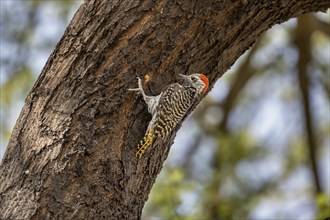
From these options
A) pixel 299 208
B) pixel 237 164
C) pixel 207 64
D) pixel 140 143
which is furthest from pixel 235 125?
pixel 140 143

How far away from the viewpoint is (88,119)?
143 inches

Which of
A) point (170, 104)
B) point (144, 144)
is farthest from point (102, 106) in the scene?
point (170, 104)

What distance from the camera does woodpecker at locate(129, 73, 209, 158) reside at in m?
3.79

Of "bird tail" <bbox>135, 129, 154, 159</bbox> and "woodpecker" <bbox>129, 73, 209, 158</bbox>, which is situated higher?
"woodpecker" <bbox>129, 73, 209, 158</bbox>

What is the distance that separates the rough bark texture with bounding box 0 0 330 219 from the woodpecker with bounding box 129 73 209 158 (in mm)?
48

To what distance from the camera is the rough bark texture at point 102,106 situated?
137 inches

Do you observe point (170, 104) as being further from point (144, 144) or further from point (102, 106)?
point (102, 106)

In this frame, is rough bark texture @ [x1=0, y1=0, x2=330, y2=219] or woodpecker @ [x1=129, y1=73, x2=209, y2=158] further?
woodpecker @ [x1=129, y1=73, x2=209, y2=158]

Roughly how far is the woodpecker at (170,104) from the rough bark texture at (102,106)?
1.9 inches

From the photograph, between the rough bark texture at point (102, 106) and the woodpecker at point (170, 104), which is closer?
the rough bark texture at point (102, 106)

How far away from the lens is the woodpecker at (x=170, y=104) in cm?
379

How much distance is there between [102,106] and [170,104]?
0.78 m

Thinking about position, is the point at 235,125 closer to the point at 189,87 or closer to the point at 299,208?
the point at 299,208

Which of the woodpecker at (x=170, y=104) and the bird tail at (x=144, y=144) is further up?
the woodpecker at (x=170, y=104)
